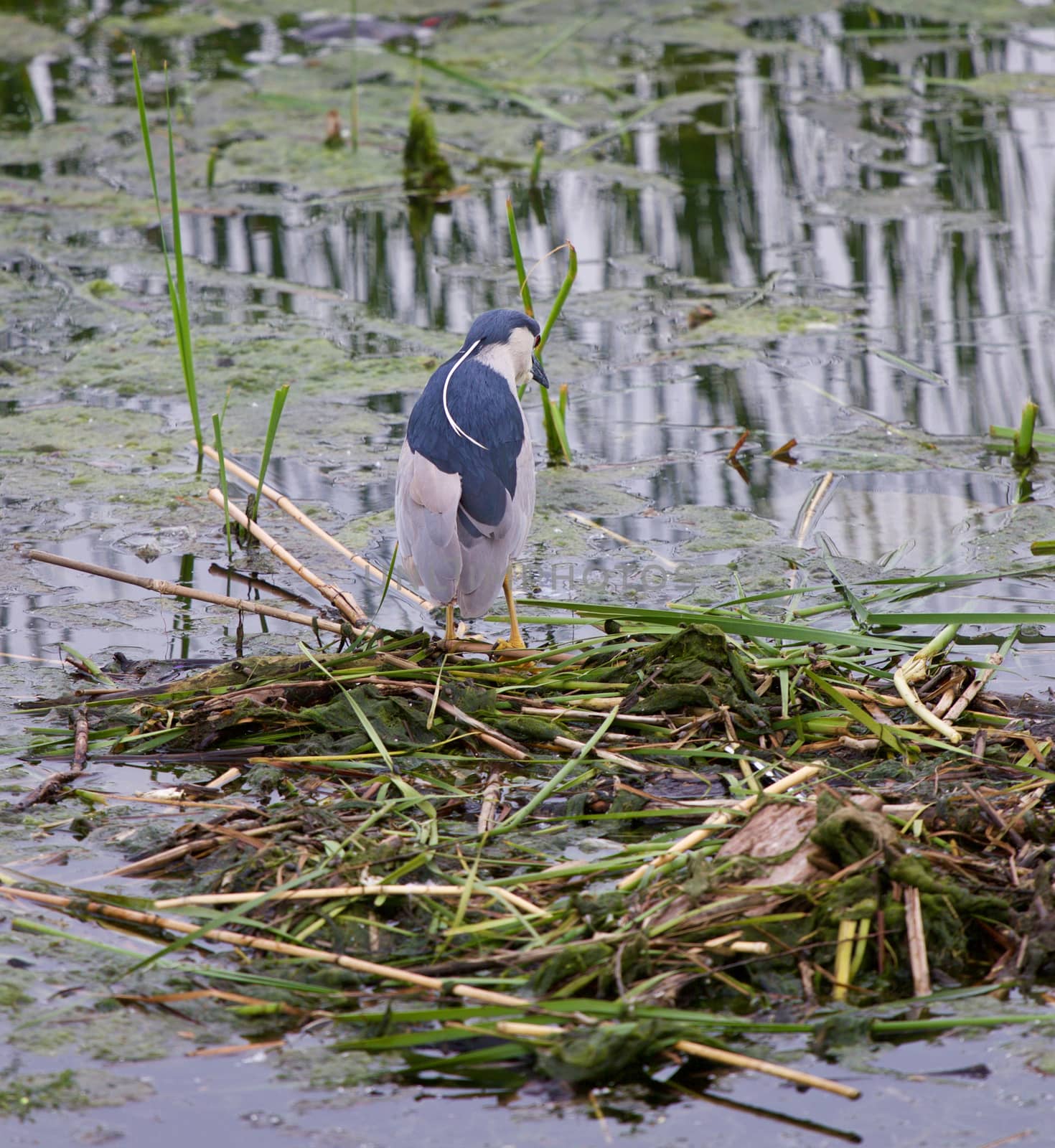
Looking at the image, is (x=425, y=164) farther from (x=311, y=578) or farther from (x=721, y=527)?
(x=311, y=578)

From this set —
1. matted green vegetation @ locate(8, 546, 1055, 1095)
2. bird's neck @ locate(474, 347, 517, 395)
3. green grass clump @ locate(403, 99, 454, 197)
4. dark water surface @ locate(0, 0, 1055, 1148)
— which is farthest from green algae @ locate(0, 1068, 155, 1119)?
green grass clump @ locate(403, 99, 454, 197)

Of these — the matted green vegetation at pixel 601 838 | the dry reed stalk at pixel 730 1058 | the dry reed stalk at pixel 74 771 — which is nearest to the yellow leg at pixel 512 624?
the matted green vegetation at pixel 601 838

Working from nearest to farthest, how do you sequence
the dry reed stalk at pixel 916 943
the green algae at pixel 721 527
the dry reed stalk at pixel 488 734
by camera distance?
1. the dry reed stalk at pixel 916 943
2. the dry reed stalk at pixel 488 734
3. the green algae at pixel 721 527

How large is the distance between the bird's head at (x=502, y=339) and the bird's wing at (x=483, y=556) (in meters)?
0.53

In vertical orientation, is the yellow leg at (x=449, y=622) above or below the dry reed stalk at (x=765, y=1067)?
above

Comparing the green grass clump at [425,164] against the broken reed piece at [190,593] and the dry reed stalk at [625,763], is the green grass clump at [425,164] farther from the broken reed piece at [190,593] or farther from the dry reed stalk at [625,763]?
the dry reed stalk at [625,763]

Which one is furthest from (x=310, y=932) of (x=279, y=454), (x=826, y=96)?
(x=826, y=96)

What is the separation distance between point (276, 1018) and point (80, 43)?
9709 mm

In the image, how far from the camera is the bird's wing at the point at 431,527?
146 inches

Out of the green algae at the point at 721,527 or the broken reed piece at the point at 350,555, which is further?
the green algae at the point at 721,527

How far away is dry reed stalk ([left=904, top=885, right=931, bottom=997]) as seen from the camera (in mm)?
2576

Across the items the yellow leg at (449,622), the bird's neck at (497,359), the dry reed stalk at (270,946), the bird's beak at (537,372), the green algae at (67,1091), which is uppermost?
the bird's neck at (497,359)

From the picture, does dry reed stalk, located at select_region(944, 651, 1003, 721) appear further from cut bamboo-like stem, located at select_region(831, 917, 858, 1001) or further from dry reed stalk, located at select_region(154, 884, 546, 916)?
dry reed stalk, located at select_region(154, 884, 546, 916)

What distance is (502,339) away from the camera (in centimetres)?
418
